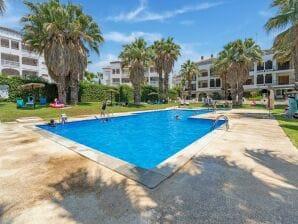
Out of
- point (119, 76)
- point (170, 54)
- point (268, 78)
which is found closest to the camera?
point (170, 54)

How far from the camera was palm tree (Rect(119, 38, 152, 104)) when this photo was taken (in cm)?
2967

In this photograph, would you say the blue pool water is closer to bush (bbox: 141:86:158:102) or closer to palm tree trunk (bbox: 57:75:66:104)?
palm tree trunk (bbox: 57:75:66:104)

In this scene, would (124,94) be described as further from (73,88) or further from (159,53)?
(73,88)

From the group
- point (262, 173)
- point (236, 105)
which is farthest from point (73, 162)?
point (236, 105)

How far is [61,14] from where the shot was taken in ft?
69.4

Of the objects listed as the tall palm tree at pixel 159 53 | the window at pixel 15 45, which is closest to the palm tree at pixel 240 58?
the tall palm tree at pixel 159 53

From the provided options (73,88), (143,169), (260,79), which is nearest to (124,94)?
(73,88)

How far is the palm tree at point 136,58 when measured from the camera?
29.7m

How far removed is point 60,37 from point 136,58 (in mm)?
11165

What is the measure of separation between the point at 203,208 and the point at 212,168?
2055mm

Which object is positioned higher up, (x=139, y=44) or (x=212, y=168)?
(x=139, y=44)

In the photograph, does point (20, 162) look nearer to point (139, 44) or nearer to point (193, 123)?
point (193, 123)

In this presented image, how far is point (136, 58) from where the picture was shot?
29.8m

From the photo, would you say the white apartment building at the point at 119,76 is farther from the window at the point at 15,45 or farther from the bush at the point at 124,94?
the window at the point at 15,45
